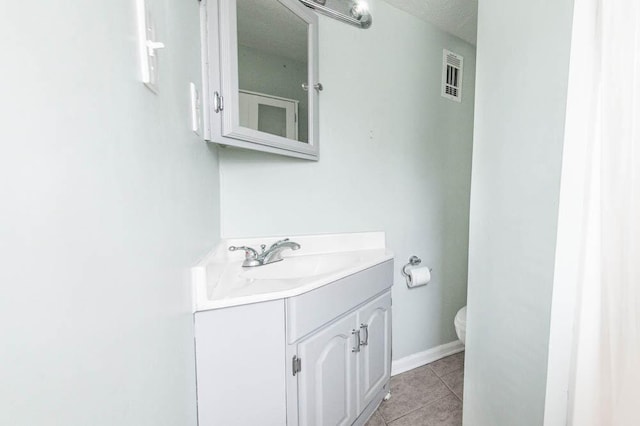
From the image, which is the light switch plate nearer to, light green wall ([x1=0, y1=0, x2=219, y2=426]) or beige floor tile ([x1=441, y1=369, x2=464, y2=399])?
light green wall ([x1=0, y1=0, x2=219, y2=426])

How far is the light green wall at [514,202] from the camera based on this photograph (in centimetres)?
74

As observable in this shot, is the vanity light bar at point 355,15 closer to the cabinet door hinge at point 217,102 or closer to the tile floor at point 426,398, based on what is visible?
the cabinet door hinge at point 217,102

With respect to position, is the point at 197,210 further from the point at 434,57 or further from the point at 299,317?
the point at 434,57

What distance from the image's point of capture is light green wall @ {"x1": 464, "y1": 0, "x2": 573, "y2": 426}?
2.44 feet

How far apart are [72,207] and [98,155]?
0.09 meters

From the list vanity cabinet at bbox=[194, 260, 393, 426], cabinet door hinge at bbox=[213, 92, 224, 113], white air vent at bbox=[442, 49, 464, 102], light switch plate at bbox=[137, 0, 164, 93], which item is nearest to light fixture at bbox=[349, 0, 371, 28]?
white air vent at bbox=[442, 49, 464, 102]

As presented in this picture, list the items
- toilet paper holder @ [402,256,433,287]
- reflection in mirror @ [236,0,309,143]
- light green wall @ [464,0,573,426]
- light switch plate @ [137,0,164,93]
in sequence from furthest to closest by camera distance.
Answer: toilet paper holder @ [402,256,433,287] → reflection in mirror @ [236,0,309,143] → light green wall @ [464,0,573,426] → light switch plate @ [137,0,164,93]

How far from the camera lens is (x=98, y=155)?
35 centimetres

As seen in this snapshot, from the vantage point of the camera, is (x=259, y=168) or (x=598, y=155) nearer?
(x=598, y=155)

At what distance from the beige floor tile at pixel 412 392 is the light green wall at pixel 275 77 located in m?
1.54

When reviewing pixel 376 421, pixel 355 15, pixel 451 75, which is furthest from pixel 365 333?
pixel 451 75

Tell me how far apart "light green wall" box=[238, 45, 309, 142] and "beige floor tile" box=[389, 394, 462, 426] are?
5.12 ft

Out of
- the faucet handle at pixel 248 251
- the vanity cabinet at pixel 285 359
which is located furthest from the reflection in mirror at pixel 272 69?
the vanity cabinet at pixel 285 359

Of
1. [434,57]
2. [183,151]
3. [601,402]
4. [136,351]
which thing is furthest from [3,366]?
[434,57]
